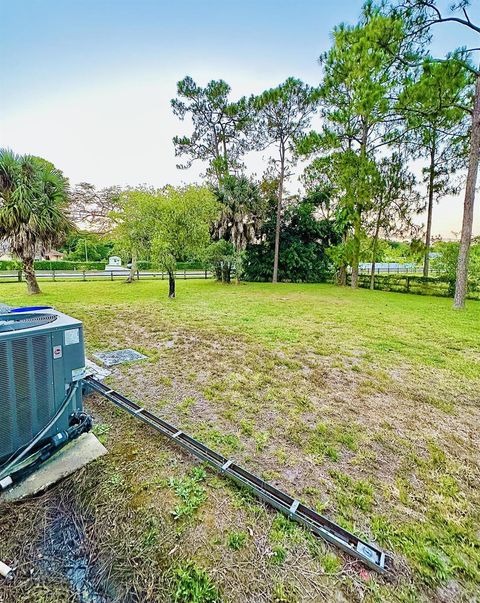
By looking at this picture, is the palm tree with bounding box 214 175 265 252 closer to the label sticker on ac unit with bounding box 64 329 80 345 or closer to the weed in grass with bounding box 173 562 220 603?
the label sticker on ac unit with bounding box 64 329 80 345

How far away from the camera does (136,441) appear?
2.14 m

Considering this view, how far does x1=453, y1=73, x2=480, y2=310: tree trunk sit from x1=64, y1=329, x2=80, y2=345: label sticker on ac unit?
35.6 ft

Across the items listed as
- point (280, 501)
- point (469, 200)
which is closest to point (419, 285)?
point (469, 200)

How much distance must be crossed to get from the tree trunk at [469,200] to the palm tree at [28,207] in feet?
44.3

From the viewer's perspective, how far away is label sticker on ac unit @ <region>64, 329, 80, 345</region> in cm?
175

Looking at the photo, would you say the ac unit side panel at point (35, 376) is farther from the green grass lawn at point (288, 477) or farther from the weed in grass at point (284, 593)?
the weed in grass at point (284, 593)

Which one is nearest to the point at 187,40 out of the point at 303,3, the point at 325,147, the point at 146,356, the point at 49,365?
the point at 303,3

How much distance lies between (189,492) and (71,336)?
4.02 feet

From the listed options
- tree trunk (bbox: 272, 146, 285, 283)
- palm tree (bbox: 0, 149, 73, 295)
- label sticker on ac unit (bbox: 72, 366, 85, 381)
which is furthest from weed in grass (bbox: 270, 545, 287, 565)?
tree trunk (bbox: 272, 146, 285, 283)

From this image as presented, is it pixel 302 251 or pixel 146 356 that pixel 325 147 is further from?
pixel 146 356

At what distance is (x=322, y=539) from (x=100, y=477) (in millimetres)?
1352

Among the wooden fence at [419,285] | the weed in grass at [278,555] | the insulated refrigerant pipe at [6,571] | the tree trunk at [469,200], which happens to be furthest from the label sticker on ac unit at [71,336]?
the wooden fence at [419,285]

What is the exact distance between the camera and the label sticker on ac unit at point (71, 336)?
5.75ft

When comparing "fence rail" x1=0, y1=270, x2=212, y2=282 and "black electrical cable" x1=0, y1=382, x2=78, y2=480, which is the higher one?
"fence rail" x1=0, y1=270, x2=212, y2=282
